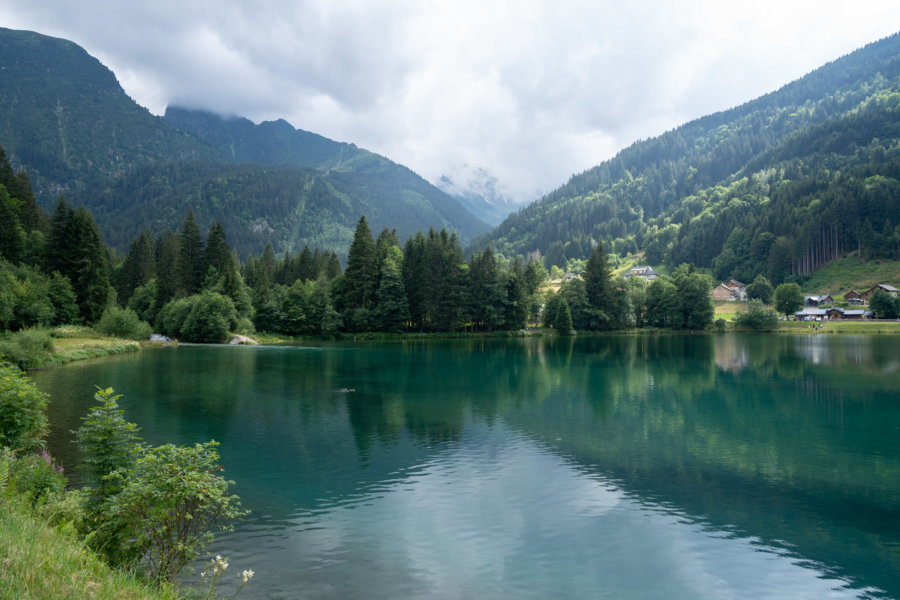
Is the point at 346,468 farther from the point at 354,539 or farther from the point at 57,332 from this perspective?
the point at 57,332

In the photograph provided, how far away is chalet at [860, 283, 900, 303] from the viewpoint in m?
140

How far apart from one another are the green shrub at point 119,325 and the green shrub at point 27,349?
28.8 meters

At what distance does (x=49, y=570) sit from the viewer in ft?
21.6

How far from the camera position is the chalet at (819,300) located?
155000 millimetres

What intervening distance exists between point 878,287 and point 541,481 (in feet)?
558

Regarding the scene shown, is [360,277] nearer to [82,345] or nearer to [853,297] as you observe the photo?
[82,345]

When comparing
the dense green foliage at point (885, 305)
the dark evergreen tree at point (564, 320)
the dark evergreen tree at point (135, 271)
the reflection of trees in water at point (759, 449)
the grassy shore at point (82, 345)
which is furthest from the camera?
the dense green foliage at point (885, 305)

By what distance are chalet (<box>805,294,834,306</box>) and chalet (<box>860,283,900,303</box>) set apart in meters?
7.70

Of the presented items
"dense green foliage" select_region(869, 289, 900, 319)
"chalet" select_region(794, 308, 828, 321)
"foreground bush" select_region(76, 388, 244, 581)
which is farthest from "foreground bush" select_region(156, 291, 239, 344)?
"dense green foliage" select_region(869, 289, 900, 319)

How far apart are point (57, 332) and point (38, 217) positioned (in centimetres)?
4898

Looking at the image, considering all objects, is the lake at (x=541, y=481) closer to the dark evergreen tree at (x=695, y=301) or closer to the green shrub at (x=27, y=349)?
the green shrub at (x=27, y=349)

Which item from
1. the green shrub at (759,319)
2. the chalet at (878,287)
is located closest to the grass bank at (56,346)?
the green shrub at (759,319)

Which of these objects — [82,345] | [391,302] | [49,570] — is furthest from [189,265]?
[49,570]

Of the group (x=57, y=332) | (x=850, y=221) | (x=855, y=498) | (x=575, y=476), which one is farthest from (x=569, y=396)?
(x=850, y=221)
